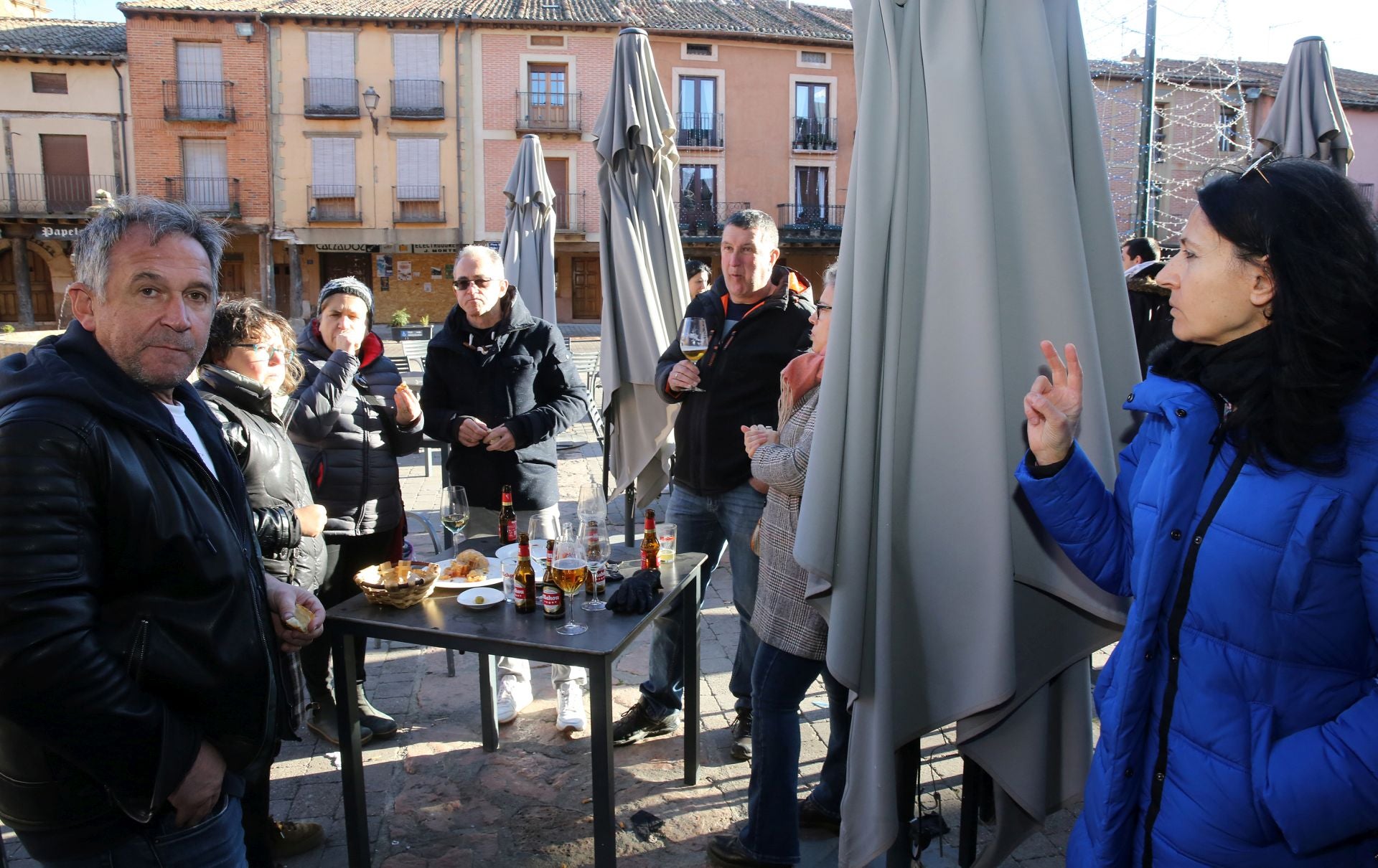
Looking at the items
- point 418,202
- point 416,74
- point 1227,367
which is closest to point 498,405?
point 1227,367

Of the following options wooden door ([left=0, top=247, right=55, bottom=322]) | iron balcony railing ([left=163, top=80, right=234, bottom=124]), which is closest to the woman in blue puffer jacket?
iron balcony railing ([left=163, top=80, right=234, bottom=124])

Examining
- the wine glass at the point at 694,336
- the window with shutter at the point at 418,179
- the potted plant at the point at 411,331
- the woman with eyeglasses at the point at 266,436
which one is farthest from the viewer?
the window with shutter at the point at 418,179

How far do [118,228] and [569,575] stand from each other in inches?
55.7

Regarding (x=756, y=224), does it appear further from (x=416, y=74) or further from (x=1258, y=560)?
(x=416, y=74)

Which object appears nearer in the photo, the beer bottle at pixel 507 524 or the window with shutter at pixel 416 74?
the beer bottle at pixel 507 524

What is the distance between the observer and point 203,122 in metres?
26.8

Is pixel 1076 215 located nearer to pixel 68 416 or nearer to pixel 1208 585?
pixel 1208 585

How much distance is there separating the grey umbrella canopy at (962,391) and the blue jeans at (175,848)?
4.38 feet

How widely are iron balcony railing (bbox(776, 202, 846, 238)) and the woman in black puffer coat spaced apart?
88.0ft

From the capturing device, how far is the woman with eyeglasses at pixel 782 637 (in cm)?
261

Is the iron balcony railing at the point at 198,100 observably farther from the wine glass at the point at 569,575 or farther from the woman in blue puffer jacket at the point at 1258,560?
the woman in blue puffer jacket at the point at 1258,560

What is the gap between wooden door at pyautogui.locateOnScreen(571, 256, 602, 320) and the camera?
97.4ft

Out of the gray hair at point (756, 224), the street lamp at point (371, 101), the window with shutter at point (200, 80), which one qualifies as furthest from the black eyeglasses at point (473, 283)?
the window with shutter at point (200, 80)

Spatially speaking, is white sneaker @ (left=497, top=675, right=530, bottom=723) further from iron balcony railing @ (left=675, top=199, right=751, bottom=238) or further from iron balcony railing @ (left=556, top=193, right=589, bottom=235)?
iron balcony railing @ (left=675, top=199, right=751, bottom=238)
